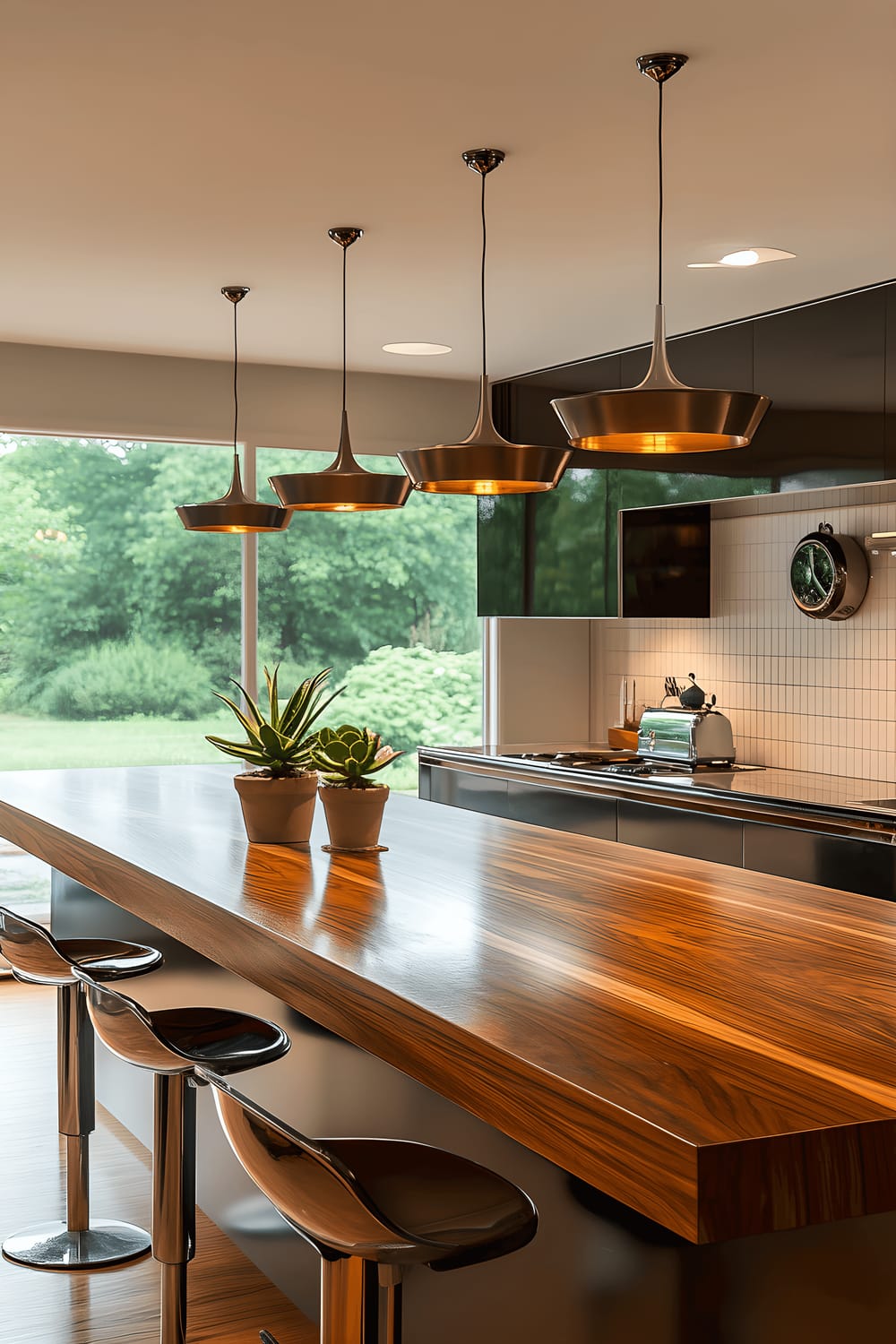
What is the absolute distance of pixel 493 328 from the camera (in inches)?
211

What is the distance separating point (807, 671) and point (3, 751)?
3.37 m

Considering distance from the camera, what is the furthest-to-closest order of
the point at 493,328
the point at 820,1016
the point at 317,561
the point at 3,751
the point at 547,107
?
the point at 317,561 → the point at 3,751 → the point at 493,328 → the point at 547,107 → the point at 820,1016

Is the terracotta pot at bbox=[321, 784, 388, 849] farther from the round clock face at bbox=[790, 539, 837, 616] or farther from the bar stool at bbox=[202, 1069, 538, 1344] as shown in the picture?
the round clock face at bbox=[790, 539, 837, 616]

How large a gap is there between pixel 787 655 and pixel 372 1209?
14.1 feet

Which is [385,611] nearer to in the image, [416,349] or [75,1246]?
[416,349]

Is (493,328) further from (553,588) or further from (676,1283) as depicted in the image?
(676,1283)

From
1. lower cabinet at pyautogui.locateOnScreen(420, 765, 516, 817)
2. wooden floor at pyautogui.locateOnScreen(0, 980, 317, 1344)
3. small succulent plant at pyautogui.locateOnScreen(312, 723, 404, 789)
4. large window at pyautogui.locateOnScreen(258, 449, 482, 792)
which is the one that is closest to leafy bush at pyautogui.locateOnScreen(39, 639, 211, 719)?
large window at pyautogui.locateOnScreen(258, 449, 482, 792)

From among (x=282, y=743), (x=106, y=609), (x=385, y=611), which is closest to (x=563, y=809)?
(x=385, y=611)

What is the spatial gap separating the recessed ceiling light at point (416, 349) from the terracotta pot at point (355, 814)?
121 inches

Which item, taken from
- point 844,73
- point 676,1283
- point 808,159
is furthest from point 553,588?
point 676,1283

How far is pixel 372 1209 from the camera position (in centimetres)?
152

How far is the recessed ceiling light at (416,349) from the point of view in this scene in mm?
5664

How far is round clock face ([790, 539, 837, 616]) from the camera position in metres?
5.12

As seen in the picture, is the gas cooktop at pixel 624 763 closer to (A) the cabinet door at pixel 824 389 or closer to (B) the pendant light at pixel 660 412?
(A) the cabinet door at pixel 824 389
